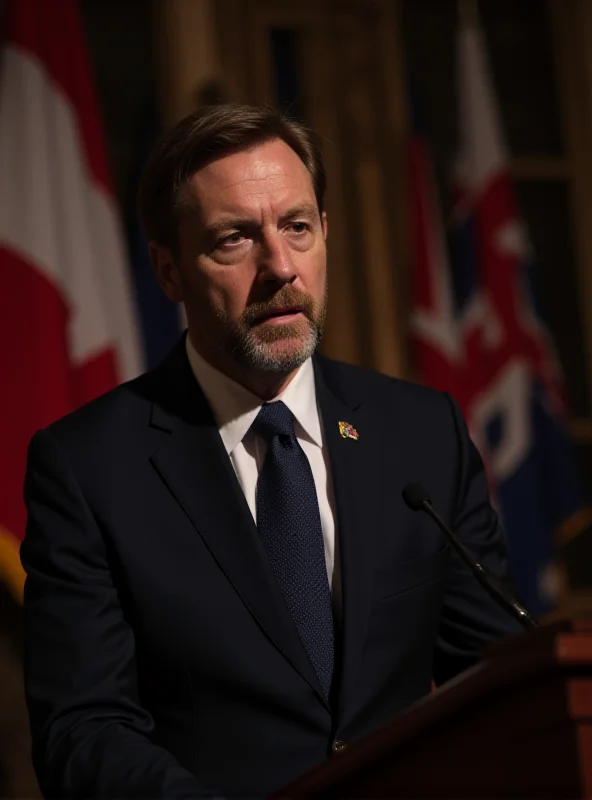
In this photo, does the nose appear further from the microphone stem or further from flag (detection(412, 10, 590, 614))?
flag (detection(412, 10, 590, 614))

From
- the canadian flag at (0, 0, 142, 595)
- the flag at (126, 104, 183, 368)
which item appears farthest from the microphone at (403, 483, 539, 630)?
the flag at (126, 104, 183, 368)

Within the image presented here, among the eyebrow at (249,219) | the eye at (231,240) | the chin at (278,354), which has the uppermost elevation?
the eyebrow at (249,219)

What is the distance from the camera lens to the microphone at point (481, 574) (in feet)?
5.74

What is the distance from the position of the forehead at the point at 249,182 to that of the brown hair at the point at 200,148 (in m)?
0.02

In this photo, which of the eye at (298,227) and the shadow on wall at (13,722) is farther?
the shadow on wall at (13,722)

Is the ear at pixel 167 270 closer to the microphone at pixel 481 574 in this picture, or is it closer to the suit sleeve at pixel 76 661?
the suit sleeve at pixel 76 661

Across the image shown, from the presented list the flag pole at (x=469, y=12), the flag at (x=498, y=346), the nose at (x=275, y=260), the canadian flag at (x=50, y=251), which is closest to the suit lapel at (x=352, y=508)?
the nose at (x=275, y=260)

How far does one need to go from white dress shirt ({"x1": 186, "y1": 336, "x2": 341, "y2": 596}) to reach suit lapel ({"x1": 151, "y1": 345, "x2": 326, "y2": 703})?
0.03 meters

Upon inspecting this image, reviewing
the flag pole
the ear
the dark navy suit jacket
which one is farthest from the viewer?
the flag pole

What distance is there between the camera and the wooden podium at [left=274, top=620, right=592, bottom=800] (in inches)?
44.5

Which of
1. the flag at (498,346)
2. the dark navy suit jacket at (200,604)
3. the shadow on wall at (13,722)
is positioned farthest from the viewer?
the flag at (498,346)

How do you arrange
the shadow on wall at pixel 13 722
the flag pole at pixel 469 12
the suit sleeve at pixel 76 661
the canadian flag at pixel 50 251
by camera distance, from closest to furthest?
1. the suit sleeve at pixel 76 661
2. the canadian flag at pixel 50 251
3. the shadow on wall at pixel 13 722
4. the flag pole at pixel 469 12

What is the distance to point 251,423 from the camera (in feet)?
7.42

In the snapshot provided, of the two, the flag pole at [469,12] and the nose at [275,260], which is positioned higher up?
the flag pole at [469,12]
